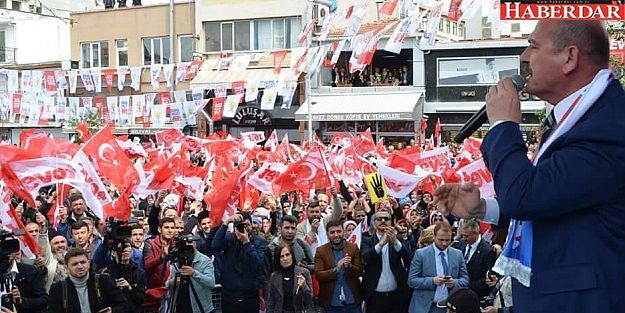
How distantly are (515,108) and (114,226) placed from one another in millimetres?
7104

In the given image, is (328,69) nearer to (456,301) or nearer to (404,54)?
(404,54)

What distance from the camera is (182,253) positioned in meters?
8.59

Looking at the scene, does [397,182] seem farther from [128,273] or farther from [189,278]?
[128,273]

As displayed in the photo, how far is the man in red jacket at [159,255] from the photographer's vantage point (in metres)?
9.18

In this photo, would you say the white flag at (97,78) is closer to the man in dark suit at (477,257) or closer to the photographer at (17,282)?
the photographer at (17,282)

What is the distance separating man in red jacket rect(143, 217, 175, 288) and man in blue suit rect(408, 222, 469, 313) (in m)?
2.64

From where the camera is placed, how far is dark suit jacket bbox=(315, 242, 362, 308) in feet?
30.4

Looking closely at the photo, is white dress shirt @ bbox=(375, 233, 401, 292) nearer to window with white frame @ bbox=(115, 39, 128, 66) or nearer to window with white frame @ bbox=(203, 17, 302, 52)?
window with white frame @ bbox=(203, 17, 302, 52)

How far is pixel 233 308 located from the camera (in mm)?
9250

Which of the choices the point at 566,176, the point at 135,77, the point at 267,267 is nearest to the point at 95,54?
the point at 135,77

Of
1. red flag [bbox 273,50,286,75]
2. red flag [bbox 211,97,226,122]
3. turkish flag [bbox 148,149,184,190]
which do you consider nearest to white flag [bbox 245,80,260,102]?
red flag [bbox 273,50,286,75]

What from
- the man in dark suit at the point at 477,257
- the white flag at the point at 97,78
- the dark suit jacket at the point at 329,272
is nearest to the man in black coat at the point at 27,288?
the dark suit jacket at the point at 329,272

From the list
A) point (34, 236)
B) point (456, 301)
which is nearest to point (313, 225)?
point (34, 236)

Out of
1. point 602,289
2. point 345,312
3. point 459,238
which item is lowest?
point 345,312
